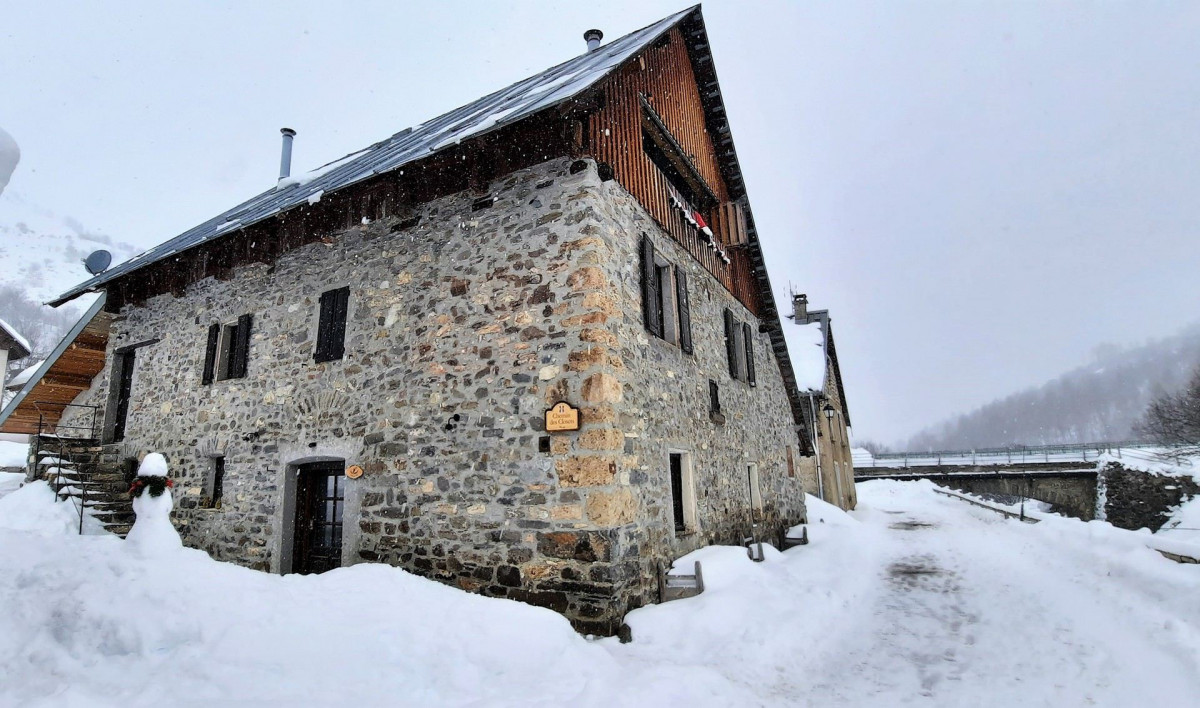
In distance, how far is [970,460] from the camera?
39531 millimetres

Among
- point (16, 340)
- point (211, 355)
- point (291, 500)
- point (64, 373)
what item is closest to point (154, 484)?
point (291, 500)

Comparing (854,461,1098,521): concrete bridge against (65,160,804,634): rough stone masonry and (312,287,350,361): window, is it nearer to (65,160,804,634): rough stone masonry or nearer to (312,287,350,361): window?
(65,160,804,634): rough stone masonry

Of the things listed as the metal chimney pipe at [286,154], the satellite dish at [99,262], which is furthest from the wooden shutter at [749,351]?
the satellite dish at [99,262]

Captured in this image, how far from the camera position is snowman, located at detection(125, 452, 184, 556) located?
227 inches

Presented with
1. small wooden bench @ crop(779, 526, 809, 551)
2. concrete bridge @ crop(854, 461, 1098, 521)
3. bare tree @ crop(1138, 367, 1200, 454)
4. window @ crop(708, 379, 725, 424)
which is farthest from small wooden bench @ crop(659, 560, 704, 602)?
bare tree @ crop(1138, 367, 1200, 454)

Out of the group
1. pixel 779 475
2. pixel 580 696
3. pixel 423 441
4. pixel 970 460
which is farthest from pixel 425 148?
pixel 970 460

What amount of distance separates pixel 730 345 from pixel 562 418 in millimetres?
6081

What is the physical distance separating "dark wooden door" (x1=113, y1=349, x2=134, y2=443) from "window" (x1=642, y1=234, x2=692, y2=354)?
10.5 metres

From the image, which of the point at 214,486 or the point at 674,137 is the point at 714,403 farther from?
the point at 214,486

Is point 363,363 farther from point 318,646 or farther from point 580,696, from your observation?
point 580,696

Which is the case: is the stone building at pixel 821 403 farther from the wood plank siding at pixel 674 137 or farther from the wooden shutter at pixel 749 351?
the wood plank siding at pixel 674 137

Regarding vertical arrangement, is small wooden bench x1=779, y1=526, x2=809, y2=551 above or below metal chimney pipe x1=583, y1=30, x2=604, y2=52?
below

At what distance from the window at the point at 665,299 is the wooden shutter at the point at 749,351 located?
330cm

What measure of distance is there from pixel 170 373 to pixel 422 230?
623 centimetres
